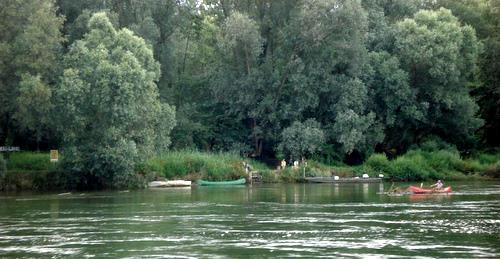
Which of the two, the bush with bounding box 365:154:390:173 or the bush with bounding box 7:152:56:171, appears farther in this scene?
the bush with bounding box 365:154:390:173

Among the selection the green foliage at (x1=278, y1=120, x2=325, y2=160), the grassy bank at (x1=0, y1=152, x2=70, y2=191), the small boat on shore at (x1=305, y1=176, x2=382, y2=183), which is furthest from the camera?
the green foliage at (x1=278, y1=120, x2=325, y2=160)

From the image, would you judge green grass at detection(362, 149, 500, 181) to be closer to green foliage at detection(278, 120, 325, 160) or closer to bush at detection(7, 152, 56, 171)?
green foliage at detection(278, 120, 325, 160)

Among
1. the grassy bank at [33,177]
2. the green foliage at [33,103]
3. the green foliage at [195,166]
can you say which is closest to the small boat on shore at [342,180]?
the green foliage at [195,166]

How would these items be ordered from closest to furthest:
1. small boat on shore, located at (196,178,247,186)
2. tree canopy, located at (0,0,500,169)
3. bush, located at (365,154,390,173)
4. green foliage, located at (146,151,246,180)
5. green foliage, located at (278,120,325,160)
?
small boat on shore, located at (196,178,247,186) → green foliage, located at (146,151,246,180) → bush, located at (365,154,390,173) → green foliage, located at (278,120,325,160) → tree canopy, located at (0,0,500,169)

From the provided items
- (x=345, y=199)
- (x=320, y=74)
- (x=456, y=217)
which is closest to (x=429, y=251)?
(x=456, y=217)

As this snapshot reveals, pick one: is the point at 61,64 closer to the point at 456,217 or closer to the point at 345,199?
the point at 345,199

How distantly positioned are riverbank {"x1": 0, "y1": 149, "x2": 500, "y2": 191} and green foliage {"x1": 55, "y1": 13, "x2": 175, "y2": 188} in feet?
7.09

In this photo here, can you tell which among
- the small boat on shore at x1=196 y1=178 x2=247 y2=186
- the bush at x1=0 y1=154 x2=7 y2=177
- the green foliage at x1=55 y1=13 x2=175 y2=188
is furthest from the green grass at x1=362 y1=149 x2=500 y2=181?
the bush at x1=0 y1=154 x2=7 y2=177

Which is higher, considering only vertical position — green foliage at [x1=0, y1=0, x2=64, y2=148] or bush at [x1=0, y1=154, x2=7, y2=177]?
green foliage at [x1=0, y1=0, x2=64, y2=148]

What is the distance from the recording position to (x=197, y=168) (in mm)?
66375

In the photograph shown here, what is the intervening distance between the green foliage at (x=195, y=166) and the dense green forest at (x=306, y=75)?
4.73 ft

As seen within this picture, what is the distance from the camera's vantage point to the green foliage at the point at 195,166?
6462cm

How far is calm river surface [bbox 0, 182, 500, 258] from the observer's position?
26500mm

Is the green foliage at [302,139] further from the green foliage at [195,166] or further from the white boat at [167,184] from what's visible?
the white boat at [167,184]
